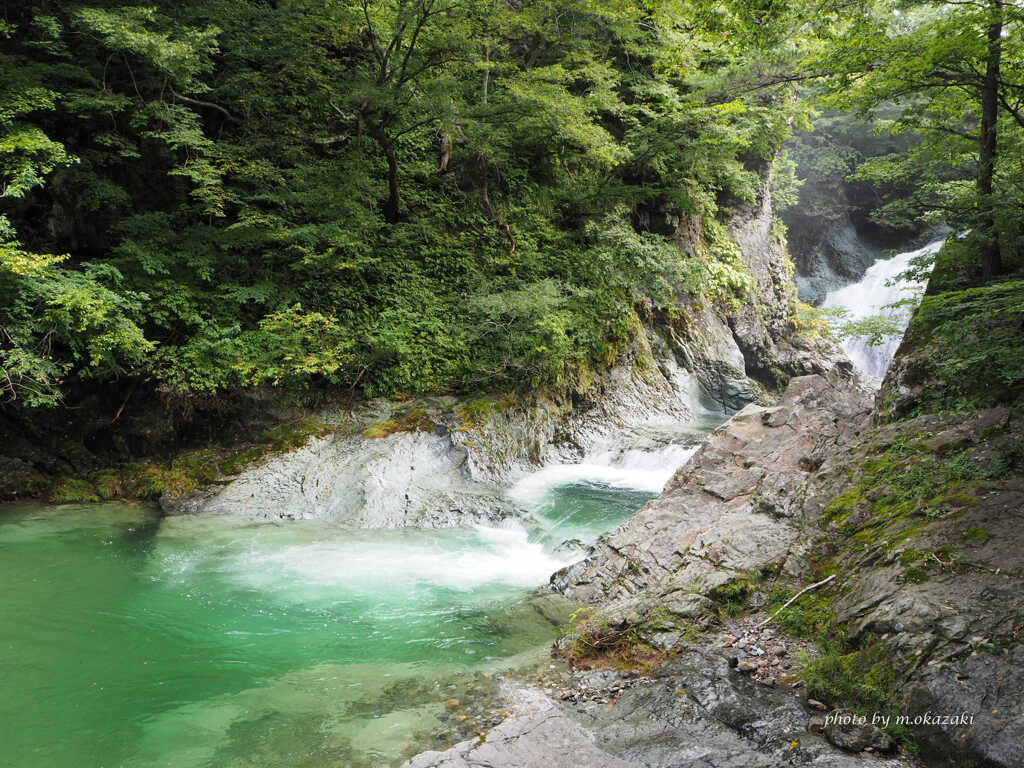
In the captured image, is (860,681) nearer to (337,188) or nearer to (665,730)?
(665,730)

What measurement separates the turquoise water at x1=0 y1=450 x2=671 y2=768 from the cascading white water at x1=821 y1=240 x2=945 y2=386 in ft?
46.7

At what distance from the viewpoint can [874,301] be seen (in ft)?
68.7

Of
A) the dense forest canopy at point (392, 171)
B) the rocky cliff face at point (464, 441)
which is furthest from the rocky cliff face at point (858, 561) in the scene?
the rocky cliff face at point (464, 441)

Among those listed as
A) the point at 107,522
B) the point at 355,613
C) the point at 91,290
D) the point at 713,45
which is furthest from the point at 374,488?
the point at 713,45

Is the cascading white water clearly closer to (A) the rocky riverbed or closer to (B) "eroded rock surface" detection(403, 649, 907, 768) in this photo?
(A) the rocky riverbed

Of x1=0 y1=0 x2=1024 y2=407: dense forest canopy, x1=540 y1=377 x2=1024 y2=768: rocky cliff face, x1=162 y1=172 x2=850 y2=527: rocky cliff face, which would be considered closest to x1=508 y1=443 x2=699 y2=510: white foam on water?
x1=162 y1=172 x2=850 y2=527: rocky cliff face

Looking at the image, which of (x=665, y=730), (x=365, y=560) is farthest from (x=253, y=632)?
(x=665, y=730)

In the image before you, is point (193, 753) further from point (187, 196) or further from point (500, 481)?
point (187, 196)

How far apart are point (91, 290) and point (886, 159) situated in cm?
1155

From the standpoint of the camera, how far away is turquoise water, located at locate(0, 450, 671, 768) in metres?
4.01

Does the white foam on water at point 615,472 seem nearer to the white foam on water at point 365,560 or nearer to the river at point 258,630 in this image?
the river at point 258,630

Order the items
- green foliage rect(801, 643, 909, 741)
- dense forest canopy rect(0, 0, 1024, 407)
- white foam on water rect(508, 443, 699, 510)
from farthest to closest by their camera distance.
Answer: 1. white foam on water rect(508, 443, 699, 510)
2. dense forest canopy rect(0, 0, 1024, 407)
3. green foliage rect(801, 643, 909, 741)

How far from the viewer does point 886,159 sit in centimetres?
764

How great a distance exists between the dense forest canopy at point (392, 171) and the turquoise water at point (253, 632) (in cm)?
290
